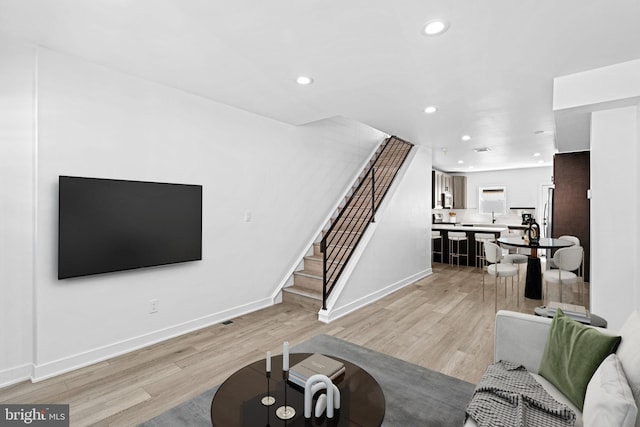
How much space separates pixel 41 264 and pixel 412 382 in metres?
3.13

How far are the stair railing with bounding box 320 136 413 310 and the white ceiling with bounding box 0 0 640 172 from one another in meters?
1.77

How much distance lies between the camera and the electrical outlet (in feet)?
10.8

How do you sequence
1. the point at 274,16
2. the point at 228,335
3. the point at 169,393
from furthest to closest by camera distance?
the point at 228,335, the point at 169,393, the point at 274,16

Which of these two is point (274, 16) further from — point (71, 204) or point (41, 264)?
point (41, 264)

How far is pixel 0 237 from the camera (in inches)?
97.2

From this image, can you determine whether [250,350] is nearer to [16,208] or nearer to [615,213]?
[16,208]

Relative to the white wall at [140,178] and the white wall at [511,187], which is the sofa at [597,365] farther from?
the white wall at [511,187]

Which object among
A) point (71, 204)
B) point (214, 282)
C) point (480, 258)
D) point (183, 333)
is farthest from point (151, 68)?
point (480, 258)

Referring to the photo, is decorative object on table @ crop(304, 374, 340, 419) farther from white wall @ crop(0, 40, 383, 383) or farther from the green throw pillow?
white wall @ crop(0, 40, 383, 383)

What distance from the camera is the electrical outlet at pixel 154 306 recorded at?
3.30m

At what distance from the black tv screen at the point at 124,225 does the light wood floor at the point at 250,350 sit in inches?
34.3

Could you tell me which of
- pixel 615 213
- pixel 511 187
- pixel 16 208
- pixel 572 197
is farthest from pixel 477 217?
pixel 16 208

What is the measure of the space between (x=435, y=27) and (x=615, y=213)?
→ 8.93 ft

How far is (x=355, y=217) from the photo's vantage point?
5973 mm
